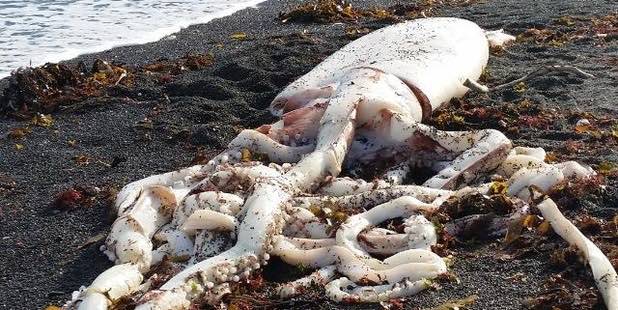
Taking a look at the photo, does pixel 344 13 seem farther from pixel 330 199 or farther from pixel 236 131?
pixel 330 199

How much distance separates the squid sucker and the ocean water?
15.6 feet

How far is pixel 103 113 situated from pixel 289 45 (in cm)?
259

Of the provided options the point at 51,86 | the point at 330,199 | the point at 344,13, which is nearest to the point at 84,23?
the point at 344,13

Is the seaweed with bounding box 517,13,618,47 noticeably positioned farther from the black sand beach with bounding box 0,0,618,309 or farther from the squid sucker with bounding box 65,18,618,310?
the squid sucker with bounding box 65,18,618,310

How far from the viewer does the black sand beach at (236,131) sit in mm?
3936

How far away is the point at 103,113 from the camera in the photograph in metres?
6.95

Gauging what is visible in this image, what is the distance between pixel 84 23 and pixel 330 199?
26.4ft

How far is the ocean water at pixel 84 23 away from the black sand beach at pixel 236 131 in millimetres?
613

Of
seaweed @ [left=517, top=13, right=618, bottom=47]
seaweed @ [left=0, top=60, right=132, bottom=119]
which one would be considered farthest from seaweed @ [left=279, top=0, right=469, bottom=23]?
seaweed @ [left=0, top=60, right=132, bottom=119]

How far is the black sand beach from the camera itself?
3.94 metres

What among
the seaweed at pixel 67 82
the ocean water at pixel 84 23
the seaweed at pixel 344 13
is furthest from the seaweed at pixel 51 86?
the seaweed at pixel 344 13

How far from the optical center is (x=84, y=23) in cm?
1152

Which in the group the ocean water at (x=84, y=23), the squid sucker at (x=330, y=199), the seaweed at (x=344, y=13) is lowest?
the ocean water at (x=84, y=23)

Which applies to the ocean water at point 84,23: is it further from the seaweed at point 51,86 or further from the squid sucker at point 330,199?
the squid sucker at point 330,199
